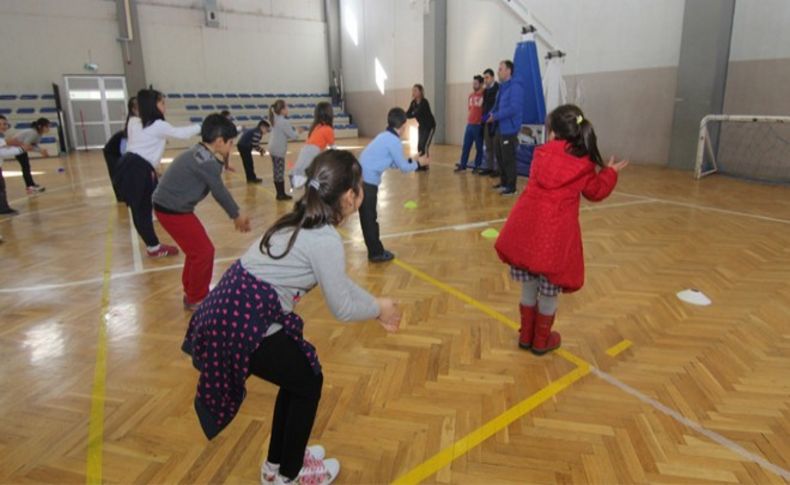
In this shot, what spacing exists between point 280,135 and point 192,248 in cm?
420

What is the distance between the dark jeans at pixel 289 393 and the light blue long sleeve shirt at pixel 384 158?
2713 mm

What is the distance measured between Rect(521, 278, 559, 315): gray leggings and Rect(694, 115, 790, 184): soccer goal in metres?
6.43

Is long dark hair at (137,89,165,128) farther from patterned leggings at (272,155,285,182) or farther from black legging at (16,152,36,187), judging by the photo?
black legging at (16,152,36,187)

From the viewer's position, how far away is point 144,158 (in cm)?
450

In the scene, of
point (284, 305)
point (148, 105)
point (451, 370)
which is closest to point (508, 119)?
point (148, 105)

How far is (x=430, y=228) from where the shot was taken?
5535mm

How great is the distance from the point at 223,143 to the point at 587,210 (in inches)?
177

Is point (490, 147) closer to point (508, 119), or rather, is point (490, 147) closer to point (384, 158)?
point (508, 119)

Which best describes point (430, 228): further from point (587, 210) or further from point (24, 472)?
point (24, 472)

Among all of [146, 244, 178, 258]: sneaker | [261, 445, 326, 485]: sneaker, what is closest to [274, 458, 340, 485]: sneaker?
[261, 445, 326, 485]: sneaker

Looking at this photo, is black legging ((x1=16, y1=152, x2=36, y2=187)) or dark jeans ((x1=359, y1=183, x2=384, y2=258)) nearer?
dark jeans ((x1=359, y1=183, x2=384, y2=258))

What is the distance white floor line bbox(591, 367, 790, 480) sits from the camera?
192 cm

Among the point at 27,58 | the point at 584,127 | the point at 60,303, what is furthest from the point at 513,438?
the point at 27,58

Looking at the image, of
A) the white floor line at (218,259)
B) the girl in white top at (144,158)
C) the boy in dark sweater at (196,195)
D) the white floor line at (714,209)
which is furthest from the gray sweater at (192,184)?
the white floor line at (714,209)
